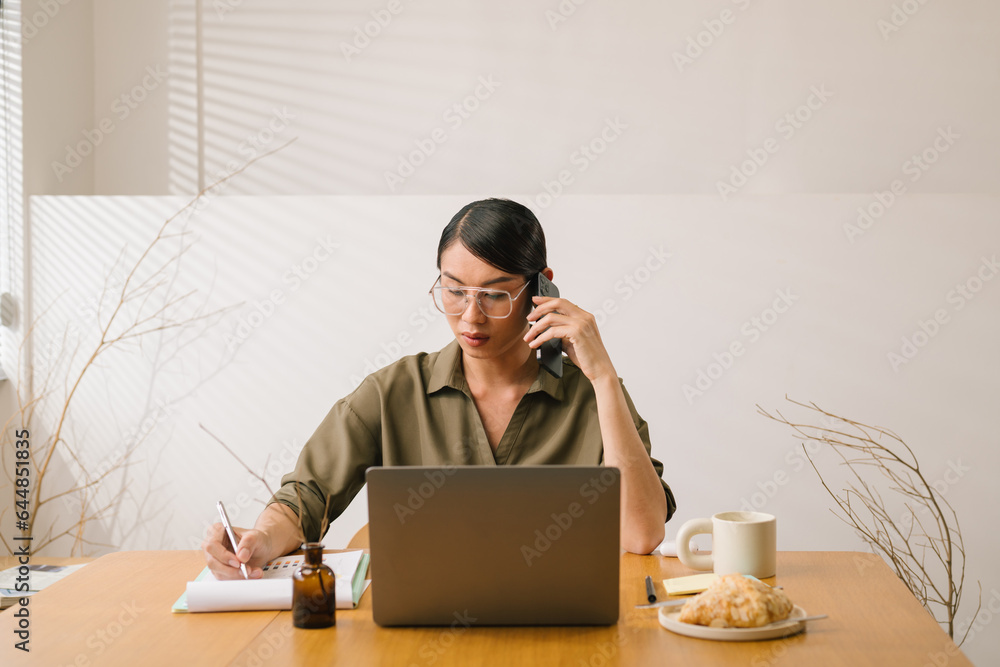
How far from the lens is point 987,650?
9.61 ft

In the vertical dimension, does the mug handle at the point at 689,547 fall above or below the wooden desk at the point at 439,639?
above

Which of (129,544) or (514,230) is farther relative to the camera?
(129,544)

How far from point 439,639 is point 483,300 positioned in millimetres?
807

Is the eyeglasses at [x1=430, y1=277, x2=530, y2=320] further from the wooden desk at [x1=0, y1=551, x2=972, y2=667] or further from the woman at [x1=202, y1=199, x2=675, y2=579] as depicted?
the wooden desk at [x1=0, y1=551, x2=972, y2=667]

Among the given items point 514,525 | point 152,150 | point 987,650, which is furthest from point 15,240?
point 987,650

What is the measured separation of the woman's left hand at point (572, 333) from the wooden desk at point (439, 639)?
0.47m

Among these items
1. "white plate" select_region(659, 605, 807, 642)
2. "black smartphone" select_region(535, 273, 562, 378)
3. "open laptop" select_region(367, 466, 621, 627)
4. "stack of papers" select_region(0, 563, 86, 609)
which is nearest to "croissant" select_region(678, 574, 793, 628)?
"white plate" select_region(659, 605, 807, 642)

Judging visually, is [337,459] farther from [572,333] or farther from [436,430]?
[572,333]

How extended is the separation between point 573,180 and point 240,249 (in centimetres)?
132

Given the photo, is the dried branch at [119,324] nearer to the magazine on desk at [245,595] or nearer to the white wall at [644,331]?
the white wall at [644,331]

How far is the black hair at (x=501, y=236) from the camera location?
1.79m

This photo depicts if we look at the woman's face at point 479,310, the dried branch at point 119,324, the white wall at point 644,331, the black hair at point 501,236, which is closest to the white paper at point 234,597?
the woman's face at point 479,310

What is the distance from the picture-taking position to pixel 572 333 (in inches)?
67.2

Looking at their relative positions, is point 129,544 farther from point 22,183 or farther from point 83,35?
point 83,35
